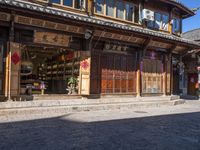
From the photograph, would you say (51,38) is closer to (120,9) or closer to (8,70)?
(8,70)

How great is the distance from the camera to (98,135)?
9023 mm

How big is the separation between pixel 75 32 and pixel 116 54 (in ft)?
11.7

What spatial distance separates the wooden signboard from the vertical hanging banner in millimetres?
1351

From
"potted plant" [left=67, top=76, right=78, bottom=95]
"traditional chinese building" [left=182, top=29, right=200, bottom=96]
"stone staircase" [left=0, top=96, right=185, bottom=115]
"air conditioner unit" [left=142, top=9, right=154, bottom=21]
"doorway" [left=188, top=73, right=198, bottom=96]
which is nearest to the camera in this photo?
"stone staircase" [left=0, top=96, right=185, bottom=115]

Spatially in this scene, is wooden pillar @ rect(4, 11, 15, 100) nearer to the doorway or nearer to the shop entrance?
the shop entrance

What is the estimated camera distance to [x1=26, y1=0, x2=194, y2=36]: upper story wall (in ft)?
52.5

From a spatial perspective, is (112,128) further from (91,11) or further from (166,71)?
(166,71)

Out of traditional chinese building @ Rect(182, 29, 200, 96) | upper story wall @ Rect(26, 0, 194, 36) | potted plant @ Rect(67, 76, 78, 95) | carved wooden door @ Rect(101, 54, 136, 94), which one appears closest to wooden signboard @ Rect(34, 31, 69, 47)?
upper story wall @ Rect(26, 0, 194, 36)

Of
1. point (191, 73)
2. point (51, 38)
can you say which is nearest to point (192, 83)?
point (191, 73)

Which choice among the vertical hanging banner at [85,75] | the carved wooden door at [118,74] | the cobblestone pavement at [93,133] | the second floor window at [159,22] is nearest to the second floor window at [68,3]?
the vertical hanging banner at [85,75]

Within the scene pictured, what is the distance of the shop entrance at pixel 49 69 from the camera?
1675 cm

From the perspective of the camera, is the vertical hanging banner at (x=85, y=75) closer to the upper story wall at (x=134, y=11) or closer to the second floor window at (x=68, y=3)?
the upper story wall at (x=134, y=11)

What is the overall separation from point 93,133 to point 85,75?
6.62 metres

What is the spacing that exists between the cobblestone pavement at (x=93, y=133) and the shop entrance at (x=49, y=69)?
377 cm
